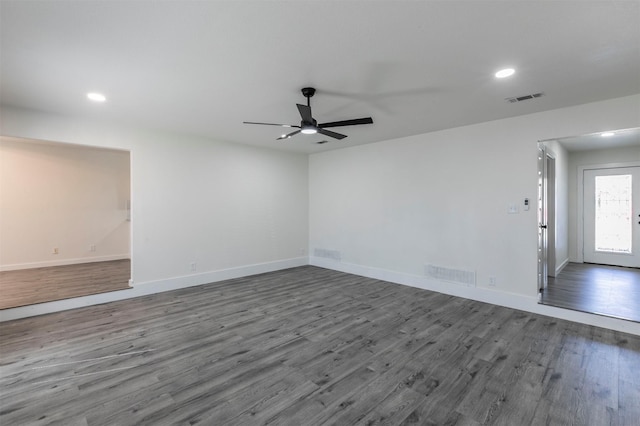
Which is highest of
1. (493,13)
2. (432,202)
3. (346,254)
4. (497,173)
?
(493,13)

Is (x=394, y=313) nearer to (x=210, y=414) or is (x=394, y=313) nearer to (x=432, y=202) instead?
(x=432, y=202)

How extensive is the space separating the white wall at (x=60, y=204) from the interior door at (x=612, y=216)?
11.1 meters

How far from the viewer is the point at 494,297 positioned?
4.23 meters

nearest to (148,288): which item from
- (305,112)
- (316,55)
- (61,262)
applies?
(61,262)

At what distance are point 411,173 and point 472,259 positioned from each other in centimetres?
179

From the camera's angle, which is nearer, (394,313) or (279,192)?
(394,313)

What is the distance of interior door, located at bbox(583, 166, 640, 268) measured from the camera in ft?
19.6

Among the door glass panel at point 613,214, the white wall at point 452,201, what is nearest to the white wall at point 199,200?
the white wall at point 452,201

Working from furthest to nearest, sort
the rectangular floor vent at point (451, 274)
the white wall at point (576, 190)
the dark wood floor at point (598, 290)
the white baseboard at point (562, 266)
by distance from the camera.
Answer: the white wall at point (576, 190), the white baseboard at point (562, 266), the rectangular floor vent at point (451, 274), the dark wood floor at point (598, 290)

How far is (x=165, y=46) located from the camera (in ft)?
7.54

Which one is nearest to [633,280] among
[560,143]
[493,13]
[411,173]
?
[560,143]

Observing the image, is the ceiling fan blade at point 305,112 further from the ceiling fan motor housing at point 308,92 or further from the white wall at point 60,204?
the white wall at point 60,204

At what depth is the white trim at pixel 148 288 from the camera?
3.76 m

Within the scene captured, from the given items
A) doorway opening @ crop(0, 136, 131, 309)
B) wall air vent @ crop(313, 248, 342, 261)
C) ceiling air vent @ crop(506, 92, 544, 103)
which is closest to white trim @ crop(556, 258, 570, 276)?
ceiling air vent @ crop(506, 92, 544, 103)
